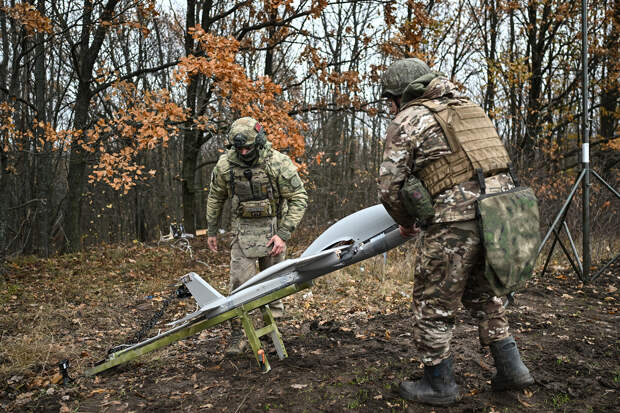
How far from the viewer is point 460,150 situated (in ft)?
9.25

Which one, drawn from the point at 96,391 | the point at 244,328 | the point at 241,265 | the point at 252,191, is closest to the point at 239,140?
the point at 252,191

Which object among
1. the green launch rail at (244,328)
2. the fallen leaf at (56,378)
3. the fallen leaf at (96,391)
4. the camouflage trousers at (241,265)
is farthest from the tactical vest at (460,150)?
the fallen leaf at (56,378)

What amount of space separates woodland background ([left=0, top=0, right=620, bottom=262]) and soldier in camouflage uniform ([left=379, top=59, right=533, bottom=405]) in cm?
657

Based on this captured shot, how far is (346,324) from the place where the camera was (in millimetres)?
5152

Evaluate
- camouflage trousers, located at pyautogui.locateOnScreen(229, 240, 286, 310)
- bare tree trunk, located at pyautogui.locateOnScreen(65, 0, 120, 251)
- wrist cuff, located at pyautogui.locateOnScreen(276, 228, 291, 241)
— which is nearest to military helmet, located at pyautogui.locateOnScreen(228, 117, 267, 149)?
wrist cuff, located at pyautogui.locateOnScreen(276, 228, 291, 241)

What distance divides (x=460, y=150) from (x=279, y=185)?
2110 mm

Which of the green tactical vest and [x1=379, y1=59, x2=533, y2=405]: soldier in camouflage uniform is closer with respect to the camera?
[x1=379, y1=59, x2=533, y2=405]: soldier in camouflage uniform

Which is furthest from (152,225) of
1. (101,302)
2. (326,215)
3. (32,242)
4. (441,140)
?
(441,140)

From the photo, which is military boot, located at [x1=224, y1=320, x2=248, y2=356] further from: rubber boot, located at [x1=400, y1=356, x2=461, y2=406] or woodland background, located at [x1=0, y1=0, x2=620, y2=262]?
→ woodland background, located at [x1=0, y1=0, x2=620, y2=262]

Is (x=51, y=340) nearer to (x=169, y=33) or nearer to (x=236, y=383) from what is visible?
(x=236, y=383)

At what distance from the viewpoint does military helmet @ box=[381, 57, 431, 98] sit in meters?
3.05

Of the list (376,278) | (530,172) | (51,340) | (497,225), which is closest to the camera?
(497,225)

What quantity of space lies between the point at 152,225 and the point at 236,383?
18808 millimetres

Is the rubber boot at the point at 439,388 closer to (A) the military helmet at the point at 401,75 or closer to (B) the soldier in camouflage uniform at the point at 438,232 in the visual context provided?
(B) the soldier in camouflage uniform at the point at 438,232
